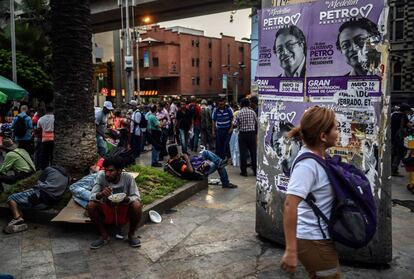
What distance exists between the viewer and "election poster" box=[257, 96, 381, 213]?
4.32m

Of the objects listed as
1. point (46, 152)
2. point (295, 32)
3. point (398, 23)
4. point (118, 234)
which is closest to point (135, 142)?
point (46, 152)

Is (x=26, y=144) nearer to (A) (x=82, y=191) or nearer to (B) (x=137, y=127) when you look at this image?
(B) (x=137, y=127)

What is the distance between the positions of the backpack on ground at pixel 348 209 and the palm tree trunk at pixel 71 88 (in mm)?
5639

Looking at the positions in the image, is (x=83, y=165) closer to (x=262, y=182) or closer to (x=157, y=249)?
(x=157, y=249)

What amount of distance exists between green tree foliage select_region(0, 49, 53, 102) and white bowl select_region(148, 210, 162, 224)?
63.2 feet

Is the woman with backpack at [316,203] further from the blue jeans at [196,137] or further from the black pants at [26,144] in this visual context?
the blue jeans at [196,137]

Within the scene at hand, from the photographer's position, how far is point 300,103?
4.72 meters

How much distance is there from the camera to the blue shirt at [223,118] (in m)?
11.5

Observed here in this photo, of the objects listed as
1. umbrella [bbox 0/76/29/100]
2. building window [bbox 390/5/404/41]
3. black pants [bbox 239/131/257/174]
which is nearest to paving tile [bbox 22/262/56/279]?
black pants [bbox 239/131/257/174]

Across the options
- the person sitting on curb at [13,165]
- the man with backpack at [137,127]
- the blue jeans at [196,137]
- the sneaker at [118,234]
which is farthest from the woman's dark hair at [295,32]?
the blue jeans at [196,137]

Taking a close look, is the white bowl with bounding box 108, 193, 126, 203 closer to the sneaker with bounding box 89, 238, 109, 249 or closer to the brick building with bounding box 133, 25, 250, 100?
the sneaker with bounding box 89, 238, 109, 249

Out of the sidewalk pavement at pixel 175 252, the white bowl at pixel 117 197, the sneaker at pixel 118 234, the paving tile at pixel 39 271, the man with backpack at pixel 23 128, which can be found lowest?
the paving tile at pixel 39 271

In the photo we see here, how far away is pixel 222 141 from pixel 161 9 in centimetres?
2465

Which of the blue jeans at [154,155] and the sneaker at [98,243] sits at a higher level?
the blue jeans at [154,155]
